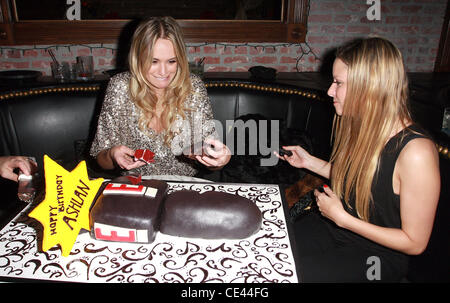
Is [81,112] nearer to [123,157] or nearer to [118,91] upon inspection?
[118,91]

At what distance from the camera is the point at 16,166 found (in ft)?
4.57

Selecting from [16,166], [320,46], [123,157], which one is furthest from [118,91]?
[320,46]

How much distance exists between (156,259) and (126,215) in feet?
0.56

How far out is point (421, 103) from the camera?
1930 millimetres

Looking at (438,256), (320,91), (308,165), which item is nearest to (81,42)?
(320,91)

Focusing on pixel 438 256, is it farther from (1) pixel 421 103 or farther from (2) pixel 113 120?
(2) pixel 113 120

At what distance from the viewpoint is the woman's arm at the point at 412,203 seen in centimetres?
113

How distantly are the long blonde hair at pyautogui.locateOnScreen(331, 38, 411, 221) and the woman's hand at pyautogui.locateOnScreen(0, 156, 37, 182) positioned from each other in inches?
52.9

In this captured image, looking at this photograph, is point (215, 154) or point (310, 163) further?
point (310, 163)

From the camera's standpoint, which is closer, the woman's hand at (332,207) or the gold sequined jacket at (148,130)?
the woman's hand at (332,207)

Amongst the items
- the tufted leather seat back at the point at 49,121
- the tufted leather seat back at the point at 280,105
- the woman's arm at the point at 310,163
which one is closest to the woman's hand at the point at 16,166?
the tufted leather seat back at the point at 49,121

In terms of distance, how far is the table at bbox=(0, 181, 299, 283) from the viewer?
37.6 inches

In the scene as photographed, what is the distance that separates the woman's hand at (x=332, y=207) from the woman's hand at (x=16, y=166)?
122 cm

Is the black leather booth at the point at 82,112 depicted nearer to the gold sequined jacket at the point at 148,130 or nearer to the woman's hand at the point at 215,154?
the gold sequined jacket at the point at 148,130
